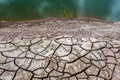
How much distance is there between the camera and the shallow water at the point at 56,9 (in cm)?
786

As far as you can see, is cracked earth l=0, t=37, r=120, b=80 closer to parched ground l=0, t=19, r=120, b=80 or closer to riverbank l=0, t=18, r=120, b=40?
parched ground l=0, t=19, r=120, b=80

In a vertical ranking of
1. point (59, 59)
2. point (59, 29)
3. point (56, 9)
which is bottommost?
point (59, 59)

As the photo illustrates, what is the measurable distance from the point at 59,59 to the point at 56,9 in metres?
5.39

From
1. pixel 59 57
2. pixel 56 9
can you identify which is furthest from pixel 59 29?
pixel 56 9

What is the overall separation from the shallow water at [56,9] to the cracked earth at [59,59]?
3081 mm

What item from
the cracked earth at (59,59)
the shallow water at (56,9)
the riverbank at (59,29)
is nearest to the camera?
the cracked earth at (59,59)

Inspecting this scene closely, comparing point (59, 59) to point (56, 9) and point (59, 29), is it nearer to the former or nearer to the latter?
point (59, 29)

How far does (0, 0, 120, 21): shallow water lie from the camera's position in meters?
7.86

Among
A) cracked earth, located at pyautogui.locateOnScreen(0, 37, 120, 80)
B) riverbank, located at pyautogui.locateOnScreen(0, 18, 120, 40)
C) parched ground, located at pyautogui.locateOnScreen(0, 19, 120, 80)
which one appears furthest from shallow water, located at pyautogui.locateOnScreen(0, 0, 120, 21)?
cracked earth, located at pyautogui.locateOnScreen(0, 37, 120, 80)

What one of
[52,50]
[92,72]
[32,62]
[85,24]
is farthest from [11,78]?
[85,24]

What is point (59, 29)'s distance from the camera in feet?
16.1

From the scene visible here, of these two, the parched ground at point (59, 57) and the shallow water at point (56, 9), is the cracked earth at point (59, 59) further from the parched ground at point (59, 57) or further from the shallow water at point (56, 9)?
the shallow water at point (56, 9)

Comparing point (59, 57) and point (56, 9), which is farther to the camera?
point (56, 9)

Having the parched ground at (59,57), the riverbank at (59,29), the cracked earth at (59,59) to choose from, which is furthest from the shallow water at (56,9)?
the cracked earth at (59,59)
